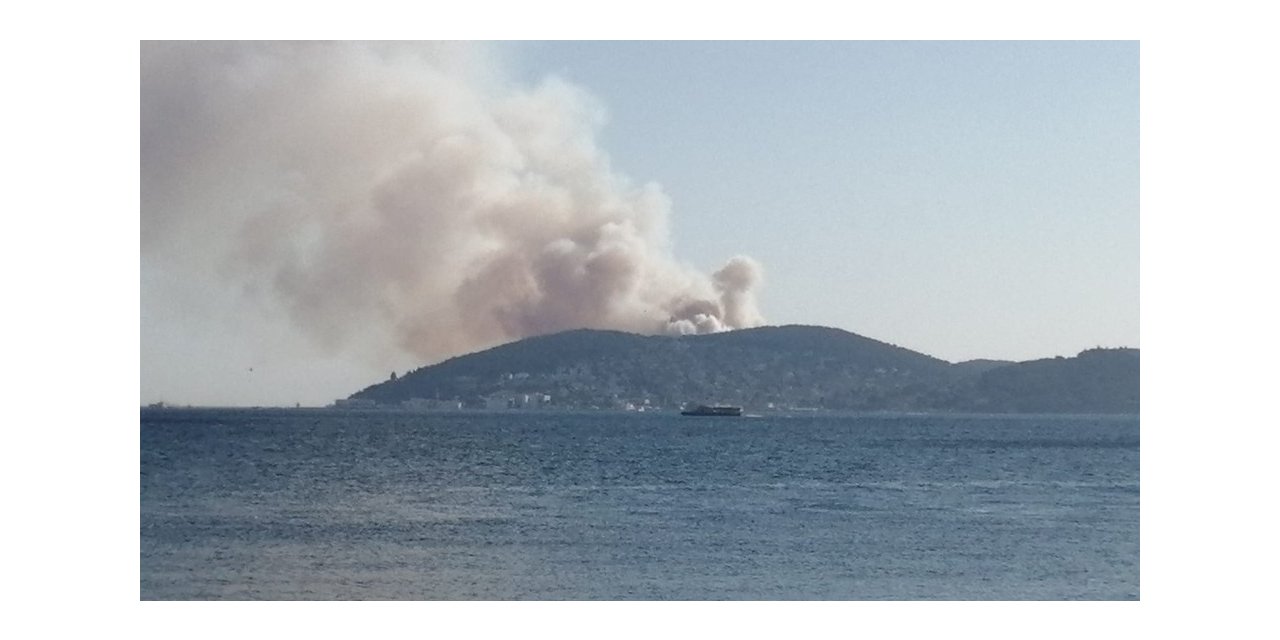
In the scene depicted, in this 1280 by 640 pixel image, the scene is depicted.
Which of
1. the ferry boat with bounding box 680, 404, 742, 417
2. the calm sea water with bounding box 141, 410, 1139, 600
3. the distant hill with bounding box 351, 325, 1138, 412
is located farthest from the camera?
the ferry boat with bounding box 680, 404, 742, 417

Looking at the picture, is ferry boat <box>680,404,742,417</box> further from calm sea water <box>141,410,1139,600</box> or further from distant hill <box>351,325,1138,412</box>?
distant hill <box>351,325,1138,412</box>

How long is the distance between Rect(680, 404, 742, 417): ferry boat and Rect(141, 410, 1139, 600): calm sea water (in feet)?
1.01

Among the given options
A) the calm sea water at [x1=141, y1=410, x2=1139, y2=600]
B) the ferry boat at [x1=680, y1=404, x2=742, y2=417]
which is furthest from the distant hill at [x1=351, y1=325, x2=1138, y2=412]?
the ferry boat at [x1=680, y1=404, x2=742, y2=417]

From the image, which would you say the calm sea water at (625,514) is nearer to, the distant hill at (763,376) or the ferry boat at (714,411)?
the ferry boat at (714,411)

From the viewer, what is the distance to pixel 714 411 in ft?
113

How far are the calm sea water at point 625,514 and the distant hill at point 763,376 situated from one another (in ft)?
4.49

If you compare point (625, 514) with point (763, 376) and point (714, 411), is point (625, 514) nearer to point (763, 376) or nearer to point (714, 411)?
point (763, 376)

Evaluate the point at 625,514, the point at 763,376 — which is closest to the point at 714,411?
the point at 763,376

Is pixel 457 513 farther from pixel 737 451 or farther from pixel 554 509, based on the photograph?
pixel 737 451

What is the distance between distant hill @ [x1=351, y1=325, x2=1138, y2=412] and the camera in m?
21.8

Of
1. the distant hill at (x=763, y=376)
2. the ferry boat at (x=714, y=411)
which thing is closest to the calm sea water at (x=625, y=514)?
the ferry boat at (x=714, y=411)

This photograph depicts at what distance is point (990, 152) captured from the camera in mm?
16797

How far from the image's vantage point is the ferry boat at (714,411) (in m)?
32.6
